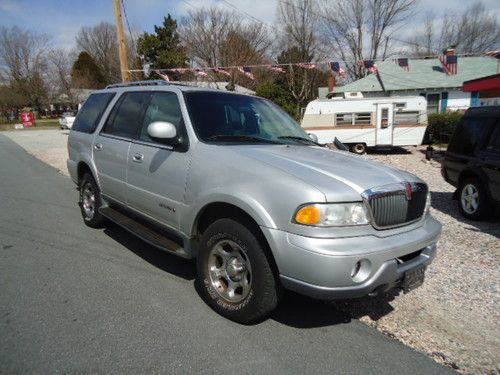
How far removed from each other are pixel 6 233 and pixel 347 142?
14.4 m

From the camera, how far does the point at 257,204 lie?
2932 millimetres

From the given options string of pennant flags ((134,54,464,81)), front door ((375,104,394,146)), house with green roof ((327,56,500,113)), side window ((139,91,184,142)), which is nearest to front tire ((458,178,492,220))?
side window ((139,91,184,142))

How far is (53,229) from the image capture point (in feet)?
19.0

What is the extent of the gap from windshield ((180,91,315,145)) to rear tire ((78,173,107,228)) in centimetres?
221

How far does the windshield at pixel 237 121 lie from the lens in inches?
149

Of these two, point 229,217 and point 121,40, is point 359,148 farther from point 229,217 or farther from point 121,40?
point 229,217

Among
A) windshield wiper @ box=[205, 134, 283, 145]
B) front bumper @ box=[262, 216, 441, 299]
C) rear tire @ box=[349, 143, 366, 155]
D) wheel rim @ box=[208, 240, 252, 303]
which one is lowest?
rear tire @ box=[349, 143, 366, 155]

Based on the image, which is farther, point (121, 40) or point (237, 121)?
point (121, 40)

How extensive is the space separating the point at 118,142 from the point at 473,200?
5526 millimetres

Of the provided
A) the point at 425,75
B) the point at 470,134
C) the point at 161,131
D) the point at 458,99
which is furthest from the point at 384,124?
the point at 161,131

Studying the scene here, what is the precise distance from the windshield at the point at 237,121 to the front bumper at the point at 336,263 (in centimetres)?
130

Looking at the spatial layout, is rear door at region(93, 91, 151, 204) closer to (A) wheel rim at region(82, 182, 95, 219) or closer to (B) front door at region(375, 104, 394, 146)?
(A) wheel rim at region(82, 182, 95, 219)

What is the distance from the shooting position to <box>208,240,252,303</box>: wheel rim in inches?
127

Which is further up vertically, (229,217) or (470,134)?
(470,134)
